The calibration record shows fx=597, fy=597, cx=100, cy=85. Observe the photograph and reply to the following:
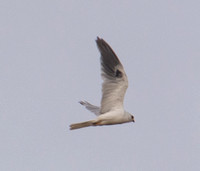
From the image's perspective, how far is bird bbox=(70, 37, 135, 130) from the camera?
13.1m

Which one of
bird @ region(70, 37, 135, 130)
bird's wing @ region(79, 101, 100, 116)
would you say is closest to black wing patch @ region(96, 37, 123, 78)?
bird @ region(70, 37, 135, 130)

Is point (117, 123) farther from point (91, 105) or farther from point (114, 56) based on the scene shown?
point (91, 105)

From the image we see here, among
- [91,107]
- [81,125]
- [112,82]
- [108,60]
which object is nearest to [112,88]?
[112,82]

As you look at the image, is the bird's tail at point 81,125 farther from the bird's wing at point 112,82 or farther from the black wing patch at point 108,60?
the black wing patch at point 108,60

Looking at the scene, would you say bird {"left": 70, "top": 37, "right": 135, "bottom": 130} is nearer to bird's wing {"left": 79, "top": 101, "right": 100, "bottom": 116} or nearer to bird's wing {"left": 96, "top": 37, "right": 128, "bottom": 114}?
bird's wing {"left": 96, "top": 37, "right": 128, "bottom": 114}

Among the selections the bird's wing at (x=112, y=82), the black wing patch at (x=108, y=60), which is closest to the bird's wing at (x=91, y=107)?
the bird's wing at (x=112, y=82)

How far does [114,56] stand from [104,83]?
64cm

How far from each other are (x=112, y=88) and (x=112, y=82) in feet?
0.47

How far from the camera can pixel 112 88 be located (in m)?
13.3

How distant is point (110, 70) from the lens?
528 inches

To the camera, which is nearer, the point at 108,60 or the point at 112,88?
the point at 112,88

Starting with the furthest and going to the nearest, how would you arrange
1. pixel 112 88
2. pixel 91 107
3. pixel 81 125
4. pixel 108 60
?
1. pixel 91 107
2. pixel 108 60
3. pixel 112 88
4. pixel 81 125

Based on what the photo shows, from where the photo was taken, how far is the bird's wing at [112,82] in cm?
1323

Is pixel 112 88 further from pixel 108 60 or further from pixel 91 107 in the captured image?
pixel 91 107
